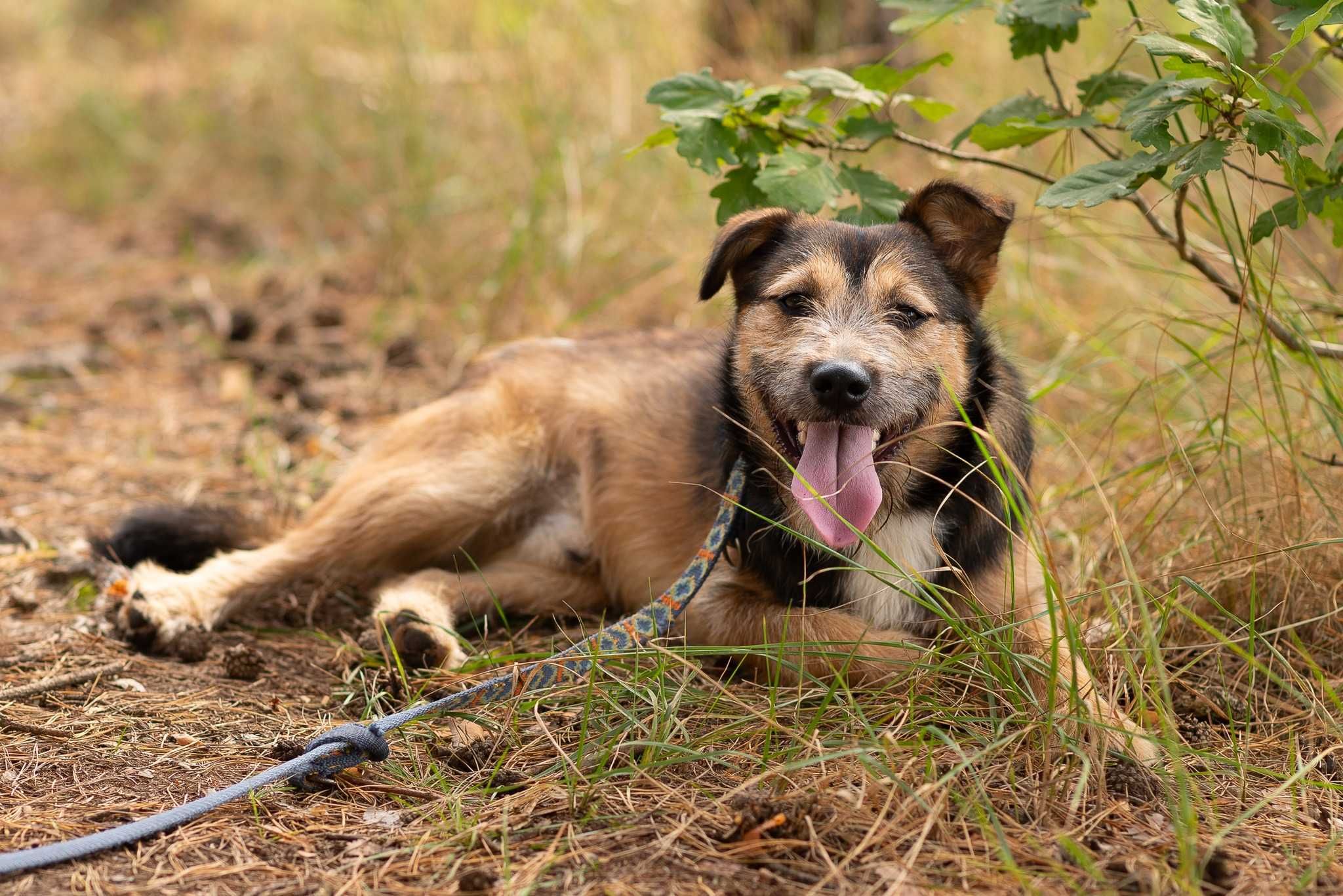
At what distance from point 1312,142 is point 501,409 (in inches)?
114

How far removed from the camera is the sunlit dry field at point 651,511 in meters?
2.43

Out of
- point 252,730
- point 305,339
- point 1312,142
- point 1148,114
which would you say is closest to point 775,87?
point 1148,114

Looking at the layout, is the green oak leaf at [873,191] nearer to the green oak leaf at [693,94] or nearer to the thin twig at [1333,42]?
the green oak leaf at [693,94]

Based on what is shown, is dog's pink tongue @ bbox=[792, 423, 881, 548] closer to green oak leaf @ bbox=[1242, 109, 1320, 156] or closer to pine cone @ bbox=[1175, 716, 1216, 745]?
pine cone @ bbox=[1175, 716, 1216, 745]

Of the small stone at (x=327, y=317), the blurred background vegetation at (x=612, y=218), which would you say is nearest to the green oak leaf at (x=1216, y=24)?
the blurred background vegetation at (x=612, y=218)

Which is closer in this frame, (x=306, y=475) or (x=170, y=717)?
(x=170, y=717)

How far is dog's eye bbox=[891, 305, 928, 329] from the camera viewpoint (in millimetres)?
3424

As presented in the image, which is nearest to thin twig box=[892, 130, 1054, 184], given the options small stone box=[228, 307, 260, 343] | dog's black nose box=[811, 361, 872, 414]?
dog's black nose box=[811, 361, 872, 414]

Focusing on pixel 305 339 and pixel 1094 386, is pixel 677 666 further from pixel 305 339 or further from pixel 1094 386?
pixel 305 339

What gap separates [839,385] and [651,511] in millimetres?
1293

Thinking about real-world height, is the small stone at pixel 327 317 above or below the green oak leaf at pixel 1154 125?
below

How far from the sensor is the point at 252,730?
311 centimetres

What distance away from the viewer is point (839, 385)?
308cm

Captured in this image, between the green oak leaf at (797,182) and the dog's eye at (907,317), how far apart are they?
385 mm
